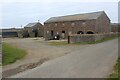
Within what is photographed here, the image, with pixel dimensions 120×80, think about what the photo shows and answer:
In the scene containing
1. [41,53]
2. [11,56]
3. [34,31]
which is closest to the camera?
[11,56]

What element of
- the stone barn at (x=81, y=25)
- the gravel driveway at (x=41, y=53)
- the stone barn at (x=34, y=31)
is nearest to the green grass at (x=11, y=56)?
the gravel driveway at (x=41, y=53)

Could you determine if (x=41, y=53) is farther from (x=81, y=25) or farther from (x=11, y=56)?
(x=81, y=25)

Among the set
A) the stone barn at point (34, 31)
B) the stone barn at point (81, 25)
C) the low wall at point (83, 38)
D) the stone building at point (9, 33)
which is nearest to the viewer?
the low wall at point (83, 38)

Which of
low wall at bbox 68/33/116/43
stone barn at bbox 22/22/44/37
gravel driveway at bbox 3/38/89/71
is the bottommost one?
gravel driveway at bbox 3/38/89/71

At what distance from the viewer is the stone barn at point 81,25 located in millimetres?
61688

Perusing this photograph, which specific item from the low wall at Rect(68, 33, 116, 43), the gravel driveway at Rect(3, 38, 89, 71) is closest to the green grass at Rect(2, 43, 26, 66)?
the gravel driveway at Rect(3, 38, 89, 71)

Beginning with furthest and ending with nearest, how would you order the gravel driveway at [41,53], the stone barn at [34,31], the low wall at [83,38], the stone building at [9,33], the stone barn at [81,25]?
1. the stone building at [9,33]
2. the stone barn at [34,31]
3. the stone barn at [81,25]
4. the low wall at [83,38]
5. the gravel driveway at [41,53]

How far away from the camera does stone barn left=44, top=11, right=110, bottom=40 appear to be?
61688 millimetres

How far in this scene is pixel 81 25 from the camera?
211ft

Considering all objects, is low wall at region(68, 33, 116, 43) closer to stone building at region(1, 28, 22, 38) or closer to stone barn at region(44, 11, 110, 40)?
stone barn at region(44, 11, 110, 40)

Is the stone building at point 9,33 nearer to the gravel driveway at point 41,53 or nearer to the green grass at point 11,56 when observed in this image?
the gravel driveway at point 41,53

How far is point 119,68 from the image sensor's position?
14398 mm

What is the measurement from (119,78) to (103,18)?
55941mm

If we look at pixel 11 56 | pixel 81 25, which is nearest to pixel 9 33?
pixel 81 25
